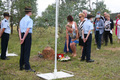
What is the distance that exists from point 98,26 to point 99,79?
5.52 metres

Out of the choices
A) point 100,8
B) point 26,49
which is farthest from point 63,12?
point 26,49

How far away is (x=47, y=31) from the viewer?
1123 cm

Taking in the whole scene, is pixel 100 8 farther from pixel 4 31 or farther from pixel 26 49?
pixel 26 49

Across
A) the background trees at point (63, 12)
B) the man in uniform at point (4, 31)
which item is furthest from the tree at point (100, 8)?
the man in uniform at point (4, 31)

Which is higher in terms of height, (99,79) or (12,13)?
(12,13)

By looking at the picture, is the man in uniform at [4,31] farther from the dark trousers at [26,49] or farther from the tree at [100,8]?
the tree at [100,8]

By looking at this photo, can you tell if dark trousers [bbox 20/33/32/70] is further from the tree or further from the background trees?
the tree

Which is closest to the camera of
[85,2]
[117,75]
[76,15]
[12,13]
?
[117,75]

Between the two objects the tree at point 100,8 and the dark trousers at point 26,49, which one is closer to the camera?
the dark trousers at point 26,49

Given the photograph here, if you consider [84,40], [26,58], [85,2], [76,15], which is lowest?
[26,58]

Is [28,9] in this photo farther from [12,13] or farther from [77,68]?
[12,13]

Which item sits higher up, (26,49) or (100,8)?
(100,8)

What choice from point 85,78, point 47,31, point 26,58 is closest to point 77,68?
point 85,78

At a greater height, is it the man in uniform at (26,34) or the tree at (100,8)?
the tree at (100,8)
